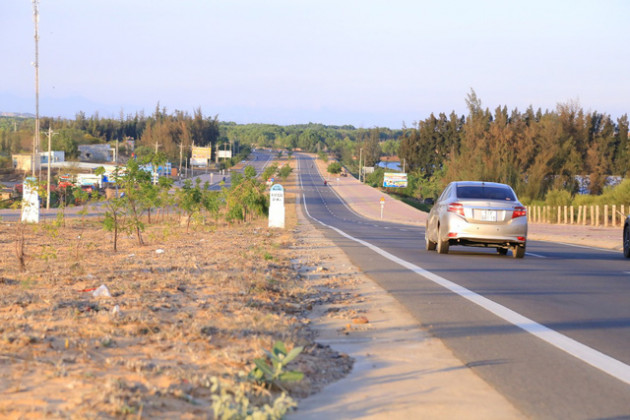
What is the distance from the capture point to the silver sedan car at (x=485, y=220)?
55.1ft

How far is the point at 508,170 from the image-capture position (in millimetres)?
64812

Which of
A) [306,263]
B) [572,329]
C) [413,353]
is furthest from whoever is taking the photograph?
[306,263]

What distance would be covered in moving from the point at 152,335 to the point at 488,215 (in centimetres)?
1119

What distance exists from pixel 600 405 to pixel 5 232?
27.6 metres

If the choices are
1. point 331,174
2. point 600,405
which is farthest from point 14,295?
point 331,174

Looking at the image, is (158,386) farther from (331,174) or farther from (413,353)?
(331,174)

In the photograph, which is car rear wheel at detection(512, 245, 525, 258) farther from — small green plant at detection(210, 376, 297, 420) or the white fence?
the white fence

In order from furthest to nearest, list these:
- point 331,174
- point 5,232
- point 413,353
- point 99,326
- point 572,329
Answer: point 331,174 → point 5,232 → point 572,329 → point 99,326 → point 413,353

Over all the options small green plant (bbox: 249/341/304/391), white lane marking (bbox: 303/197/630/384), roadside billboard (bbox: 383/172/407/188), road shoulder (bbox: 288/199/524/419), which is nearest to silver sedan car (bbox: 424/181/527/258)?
white lane marking (bbox: 303/197/630/384)

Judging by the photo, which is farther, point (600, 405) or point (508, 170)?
point (508, 170)

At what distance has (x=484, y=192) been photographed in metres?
17.5

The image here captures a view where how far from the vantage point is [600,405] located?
5230mm

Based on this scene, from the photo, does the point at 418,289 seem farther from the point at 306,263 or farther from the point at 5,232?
the point at 5,232

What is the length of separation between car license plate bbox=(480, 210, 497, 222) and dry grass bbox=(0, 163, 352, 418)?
16.5 ft
